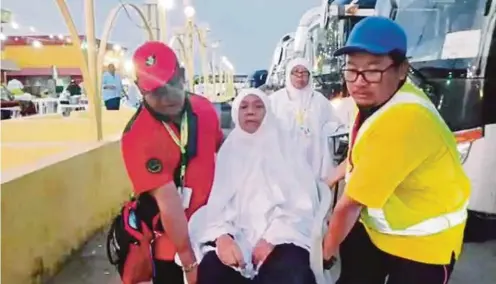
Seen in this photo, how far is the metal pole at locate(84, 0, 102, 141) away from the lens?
6.00 meters

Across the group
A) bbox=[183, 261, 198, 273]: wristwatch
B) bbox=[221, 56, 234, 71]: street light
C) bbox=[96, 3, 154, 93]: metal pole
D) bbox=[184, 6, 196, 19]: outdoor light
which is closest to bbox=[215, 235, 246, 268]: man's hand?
bbox=[183, 261, 198, 273]: wristwatch

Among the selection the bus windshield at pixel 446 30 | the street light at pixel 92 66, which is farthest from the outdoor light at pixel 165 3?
the bus windshield at pixel 446 30

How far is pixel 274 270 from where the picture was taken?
2.50m

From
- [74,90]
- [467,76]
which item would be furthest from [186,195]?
[74,90]

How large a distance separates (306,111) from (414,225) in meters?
3.61

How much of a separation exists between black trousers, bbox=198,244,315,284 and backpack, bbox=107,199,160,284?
255mm

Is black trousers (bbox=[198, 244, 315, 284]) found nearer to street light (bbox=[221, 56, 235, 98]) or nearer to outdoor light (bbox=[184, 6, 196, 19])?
outdoor light (bbox=[184, 6, 196, 19])

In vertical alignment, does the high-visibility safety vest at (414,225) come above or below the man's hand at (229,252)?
above

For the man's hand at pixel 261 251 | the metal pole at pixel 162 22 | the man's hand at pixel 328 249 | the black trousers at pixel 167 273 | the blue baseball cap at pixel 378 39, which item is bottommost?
the black trousers at pixel 167 273

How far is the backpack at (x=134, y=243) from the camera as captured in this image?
8.58ft

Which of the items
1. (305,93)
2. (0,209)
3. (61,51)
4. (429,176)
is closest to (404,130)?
(429,176)

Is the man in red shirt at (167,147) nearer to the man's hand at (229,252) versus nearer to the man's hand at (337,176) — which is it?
the man's hand at (229,252)

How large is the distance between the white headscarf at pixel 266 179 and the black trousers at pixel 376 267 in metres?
0.25

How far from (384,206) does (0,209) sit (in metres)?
2.27
